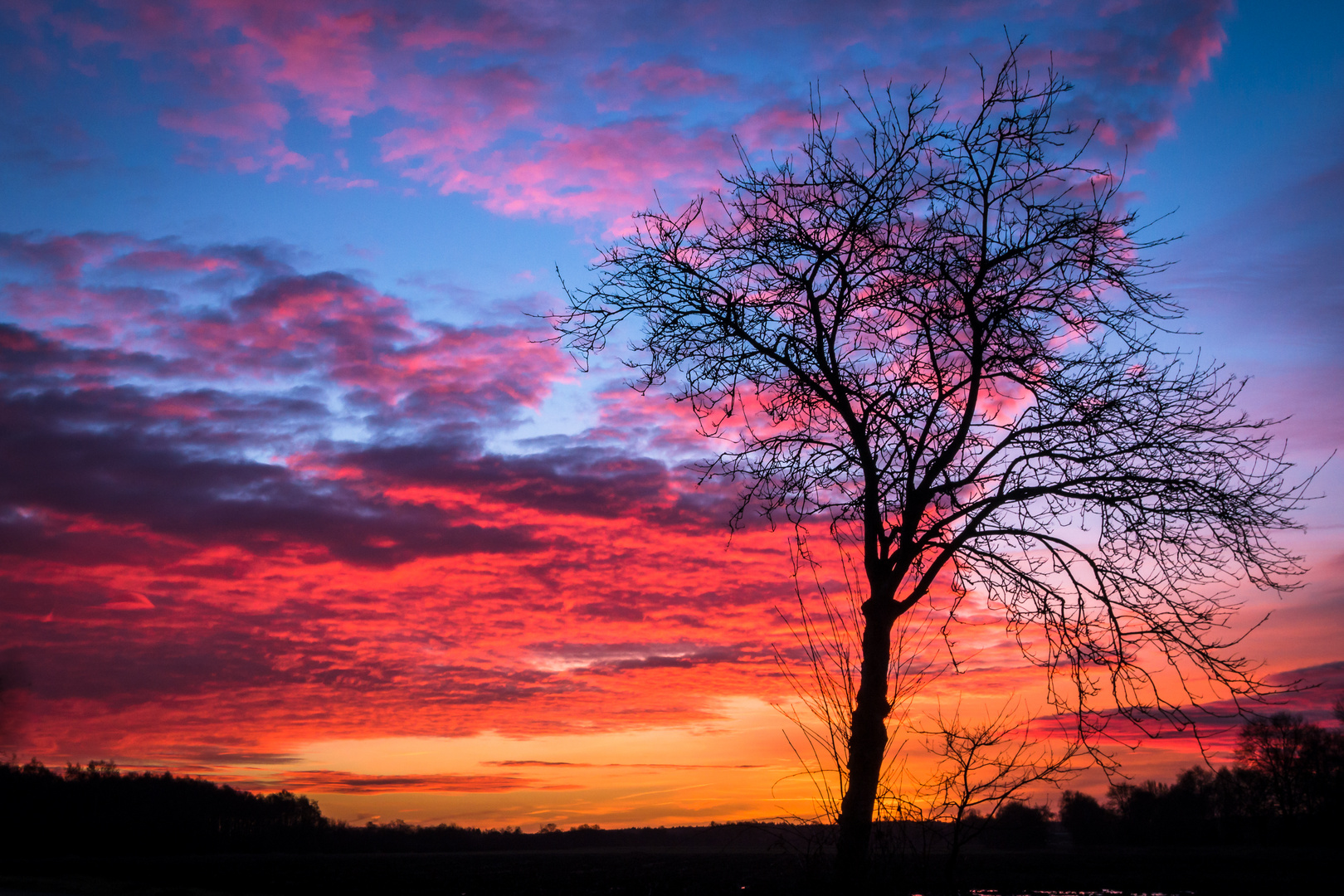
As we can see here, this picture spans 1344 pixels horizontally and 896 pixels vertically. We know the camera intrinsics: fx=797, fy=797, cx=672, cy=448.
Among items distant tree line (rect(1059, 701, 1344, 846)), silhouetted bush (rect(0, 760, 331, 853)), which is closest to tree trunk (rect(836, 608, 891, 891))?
distant tree line (rect(1059, 701, 1344, 846))

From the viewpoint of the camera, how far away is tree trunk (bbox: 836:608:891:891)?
5.64m

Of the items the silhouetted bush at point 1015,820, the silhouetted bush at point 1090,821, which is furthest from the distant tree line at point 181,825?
the silhouetted bush at point 1015,820

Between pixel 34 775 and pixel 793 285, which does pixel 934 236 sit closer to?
pixel 793 285

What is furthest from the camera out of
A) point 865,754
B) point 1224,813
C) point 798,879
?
point 1224,813

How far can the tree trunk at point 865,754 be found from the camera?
18.5 feet

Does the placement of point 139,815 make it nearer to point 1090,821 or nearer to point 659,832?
point 659,832

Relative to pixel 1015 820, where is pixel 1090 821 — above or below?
below

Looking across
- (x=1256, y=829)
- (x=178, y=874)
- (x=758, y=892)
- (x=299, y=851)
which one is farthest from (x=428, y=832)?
(x=758, y=892)

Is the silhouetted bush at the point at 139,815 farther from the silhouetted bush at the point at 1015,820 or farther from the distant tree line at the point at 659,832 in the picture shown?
the silhouetted bush at the point at 1015,820

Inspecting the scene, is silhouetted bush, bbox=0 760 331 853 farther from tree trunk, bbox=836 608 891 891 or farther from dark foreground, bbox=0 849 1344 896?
tree trunk, bbox=836 608 891 891

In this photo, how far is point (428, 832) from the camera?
8538cm

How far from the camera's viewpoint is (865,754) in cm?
588

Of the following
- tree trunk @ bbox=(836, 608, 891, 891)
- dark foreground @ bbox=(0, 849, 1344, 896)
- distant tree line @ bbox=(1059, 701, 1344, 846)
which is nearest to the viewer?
tree trunk @ bbox=(836, 608, 891, 891)

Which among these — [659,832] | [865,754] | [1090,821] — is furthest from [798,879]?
[659,832]
